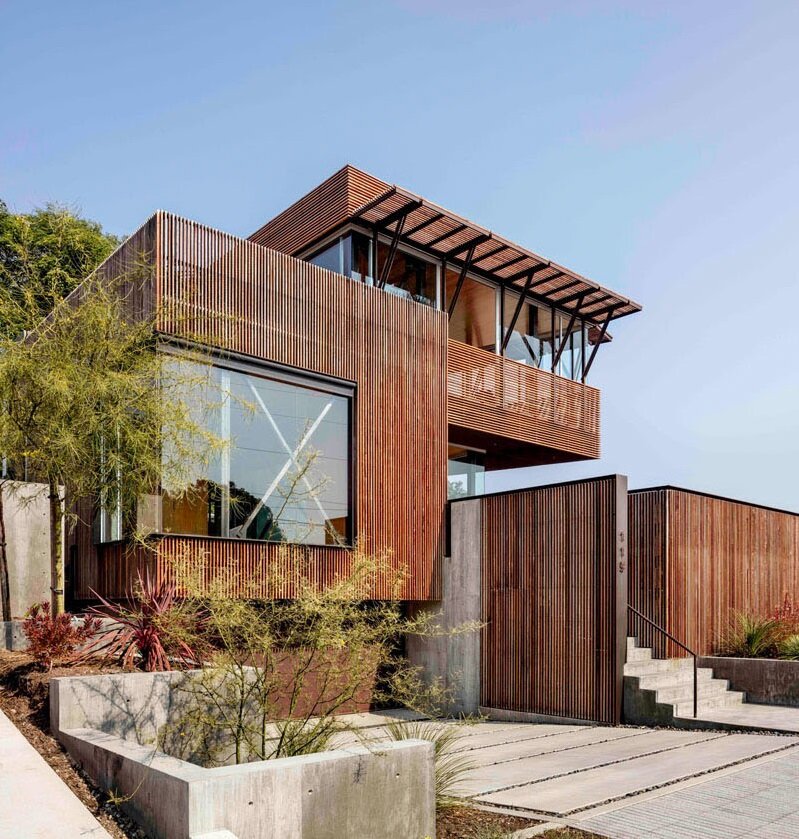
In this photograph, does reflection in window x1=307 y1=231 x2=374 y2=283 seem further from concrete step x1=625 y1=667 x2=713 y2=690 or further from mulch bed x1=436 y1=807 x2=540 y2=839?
mulch bed x1=436 y1=807 x2=540 y2=839

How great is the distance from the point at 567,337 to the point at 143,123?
33.5 ft

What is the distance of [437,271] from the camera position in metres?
15.8

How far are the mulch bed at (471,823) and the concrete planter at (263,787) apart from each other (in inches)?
7.1

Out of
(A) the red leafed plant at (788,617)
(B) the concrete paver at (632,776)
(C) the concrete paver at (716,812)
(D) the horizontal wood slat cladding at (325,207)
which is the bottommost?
(B) the concrete paver at (632,776)

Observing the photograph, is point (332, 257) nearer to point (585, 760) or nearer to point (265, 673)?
point (585, 760)

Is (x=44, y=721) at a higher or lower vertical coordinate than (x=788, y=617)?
higher

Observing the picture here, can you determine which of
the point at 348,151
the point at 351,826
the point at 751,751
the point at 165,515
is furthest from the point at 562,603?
the point at 348,151

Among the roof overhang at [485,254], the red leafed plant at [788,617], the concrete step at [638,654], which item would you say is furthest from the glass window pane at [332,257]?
the red leafed plant at [788,617]

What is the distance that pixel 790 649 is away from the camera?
475 inches

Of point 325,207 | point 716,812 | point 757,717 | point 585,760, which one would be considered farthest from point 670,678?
point 325,207

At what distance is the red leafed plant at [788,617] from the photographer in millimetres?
12896

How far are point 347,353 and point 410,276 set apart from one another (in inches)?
150

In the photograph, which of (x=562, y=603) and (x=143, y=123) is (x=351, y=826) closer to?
(x=562, y=603)

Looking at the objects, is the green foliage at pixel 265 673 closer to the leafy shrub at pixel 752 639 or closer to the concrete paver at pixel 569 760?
the concrete paver at pixel 569 760
